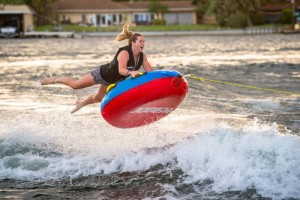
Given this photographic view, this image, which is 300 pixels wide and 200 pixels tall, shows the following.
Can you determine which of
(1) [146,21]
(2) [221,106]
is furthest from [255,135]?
(1) [146,21]

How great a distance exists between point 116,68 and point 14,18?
7557 cm

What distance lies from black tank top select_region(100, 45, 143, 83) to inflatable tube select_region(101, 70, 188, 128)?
29cm

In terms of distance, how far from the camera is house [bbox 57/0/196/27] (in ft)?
315

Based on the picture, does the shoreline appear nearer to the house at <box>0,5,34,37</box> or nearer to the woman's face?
the house at <box>0,5,34,37</box>

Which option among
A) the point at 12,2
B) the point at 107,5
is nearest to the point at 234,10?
the point at 107,5

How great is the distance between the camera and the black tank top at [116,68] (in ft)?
33.9

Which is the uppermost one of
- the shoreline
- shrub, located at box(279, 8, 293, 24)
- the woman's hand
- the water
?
the woman's hand

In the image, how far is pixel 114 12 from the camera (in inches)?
3789

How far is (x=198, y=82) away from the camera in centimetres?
2195

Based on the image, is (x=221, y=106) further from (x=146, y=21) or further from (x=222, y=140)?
(x=146, y=21)

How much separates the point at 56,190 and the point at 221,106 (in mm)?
7809

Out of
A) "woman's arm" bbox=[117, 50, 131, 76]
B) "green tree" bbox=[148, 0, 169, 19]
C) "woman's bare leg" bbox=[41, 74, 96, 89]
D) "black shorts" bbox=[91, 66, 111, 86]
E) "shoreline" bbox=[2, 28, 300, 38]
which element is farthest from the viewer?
"green tree" bbox=[148, 0, 169, 19]

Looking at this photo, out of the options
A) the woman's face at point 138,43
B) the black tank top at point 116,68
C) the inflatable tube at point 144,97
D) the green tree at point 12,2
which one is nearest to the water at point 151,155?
the inflatable tube at point 144,97

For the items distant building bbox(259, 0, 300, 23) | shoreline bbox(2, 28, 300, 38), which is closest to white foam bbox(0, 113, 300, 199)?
shoreline bbox(2, 28, 300, 38)
